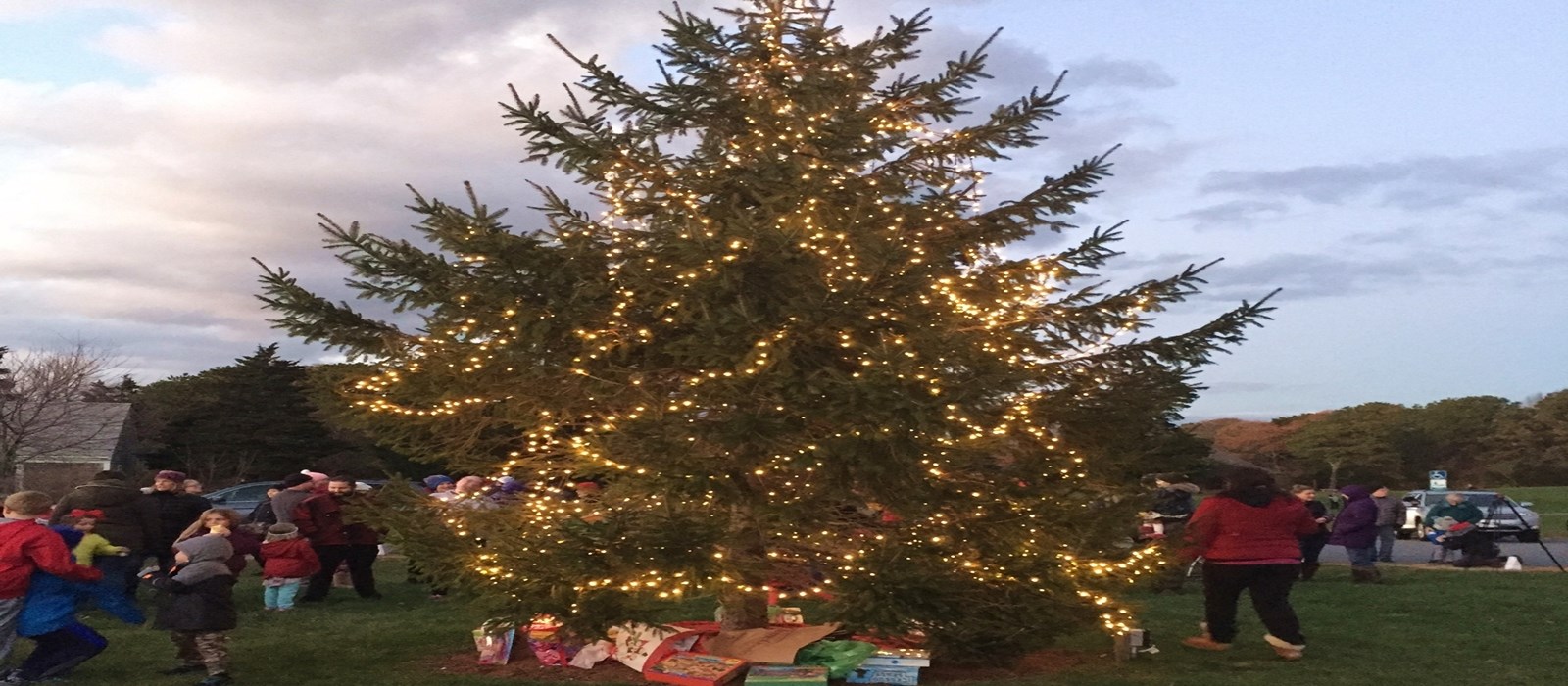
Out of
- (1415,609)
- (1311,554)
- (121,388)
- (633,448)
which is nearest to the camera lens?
(633,448)

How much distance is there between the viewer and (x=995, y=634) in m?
8.05

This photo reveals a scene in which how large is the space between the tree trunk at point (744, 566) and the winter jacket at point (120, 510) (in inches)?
255

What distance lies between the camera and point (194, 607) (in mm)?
8008

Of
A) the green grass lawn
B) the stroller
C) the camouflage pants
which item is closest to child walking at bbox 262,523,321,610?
the green grass lawn

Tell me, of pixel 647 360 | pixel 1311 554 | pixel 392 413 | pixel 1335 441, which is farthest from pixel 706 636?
pixel 1335 441

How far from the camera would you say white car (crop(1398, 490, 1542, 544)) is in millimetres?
20766

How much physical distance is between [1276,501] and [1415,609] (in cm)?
441

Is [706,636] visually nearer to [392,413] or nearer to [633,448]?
[633,448]

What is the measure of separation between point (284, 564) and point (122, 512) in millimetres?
1590

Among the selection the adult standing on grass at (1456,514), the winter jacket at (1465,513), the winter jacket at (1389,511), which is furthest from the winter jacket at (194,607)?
the winter jacket at (1465,513)

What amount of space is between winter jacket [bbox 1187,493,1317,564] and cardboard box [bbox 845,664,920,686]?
2.56 metres

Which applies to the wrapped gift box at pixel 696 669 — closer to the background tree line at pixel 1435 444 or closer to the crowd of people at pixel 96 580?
the crowd of people at pixel 96 580

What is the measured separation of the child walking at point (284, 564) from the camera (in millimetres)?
12406

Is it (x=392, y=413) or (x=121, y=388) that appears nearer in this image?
(x=392, y=413)
